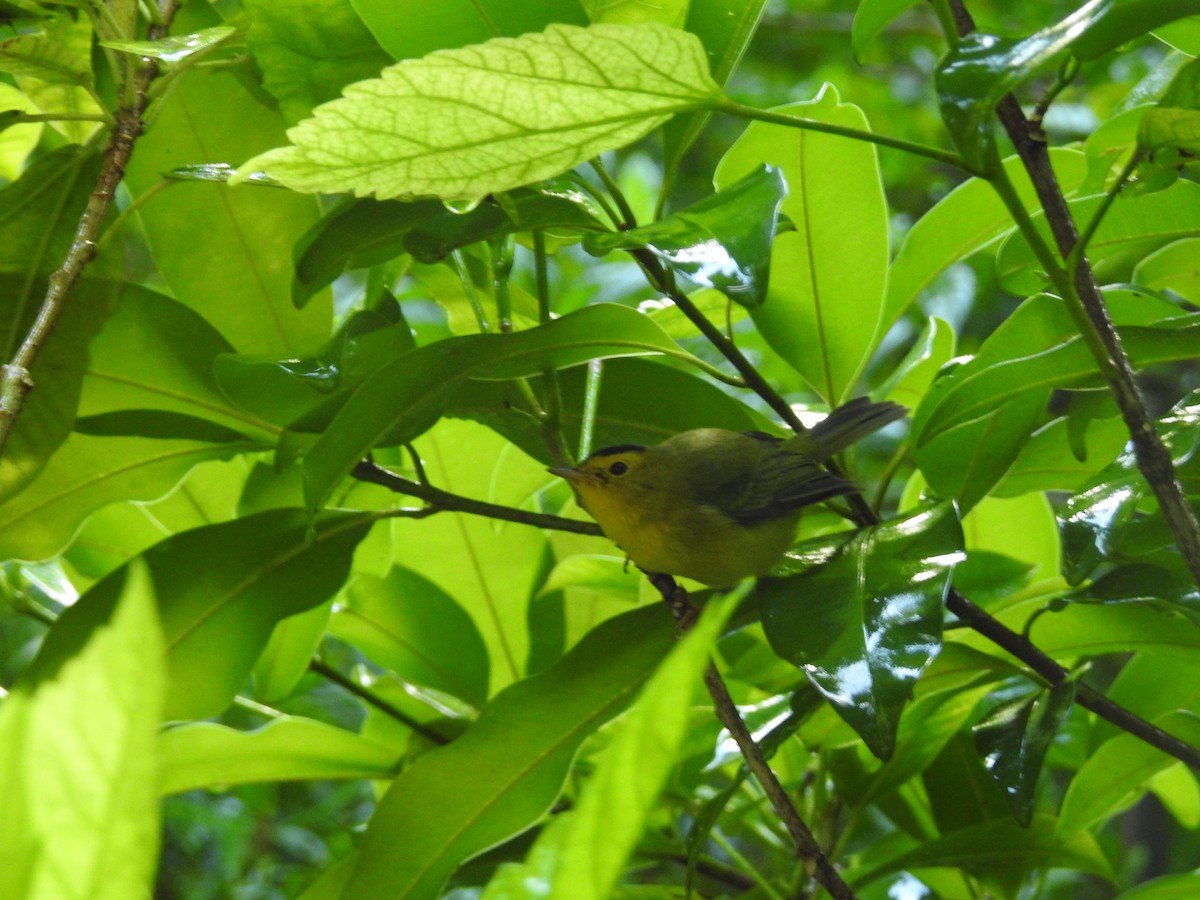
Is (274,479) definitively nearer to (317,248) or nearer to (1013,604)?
(317,248)

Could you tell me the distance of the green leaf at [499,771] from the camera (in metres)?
1.09

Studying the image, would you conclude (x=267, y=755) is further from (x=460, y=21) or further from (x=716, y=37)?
(x=716, y=37)

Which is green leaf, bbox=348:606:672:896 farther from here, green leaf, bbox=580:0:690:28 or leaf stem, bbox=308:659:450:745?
green leaf, bbox=580:0:690:28

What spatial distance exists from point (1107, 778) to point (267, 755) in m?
0.88

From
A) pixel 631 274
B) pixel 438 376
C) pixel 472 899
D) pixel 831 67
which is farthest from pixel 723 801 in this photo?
pixel 831 67

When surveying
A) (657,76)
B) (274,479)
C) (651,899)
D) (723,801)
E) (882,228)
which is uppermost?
(882,228)

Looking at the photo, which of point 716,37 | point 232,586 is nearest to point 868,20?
point 716,37

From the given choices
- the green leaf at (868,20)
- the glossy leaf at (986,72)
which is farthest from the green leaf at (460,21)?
the glossy leaf at (986,72)

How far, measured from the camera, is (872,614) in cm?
93

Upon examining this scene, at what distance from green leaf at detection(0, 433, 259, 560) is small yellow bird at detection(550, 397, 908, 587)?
0.44 m

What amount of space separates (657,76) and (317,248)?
43 centimetres

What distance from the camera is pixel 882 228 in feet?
4.46

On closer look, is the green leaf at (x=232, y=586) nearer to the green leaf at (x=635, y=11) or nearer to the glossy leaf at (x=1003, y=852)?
the green leaf at (x=635, y=11)

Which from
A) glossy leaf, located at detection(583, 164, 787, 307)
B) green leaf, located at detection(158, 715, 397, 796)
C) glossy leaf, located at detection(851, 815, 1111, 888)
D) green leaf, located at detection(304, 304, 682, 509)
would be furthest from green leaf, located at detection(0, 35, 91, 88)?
glossy leaf, located at detection(851, 815, 1111, 888)
